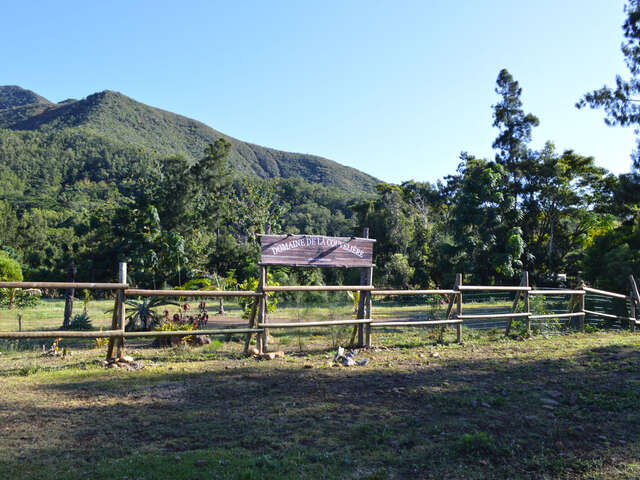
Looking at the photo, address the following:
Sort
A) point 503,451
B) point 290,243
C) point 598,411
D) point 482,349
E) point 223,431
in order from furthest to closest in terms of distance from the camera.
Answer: point 482,349, point 290,243, point 598,411, point 223,431, point 503,451

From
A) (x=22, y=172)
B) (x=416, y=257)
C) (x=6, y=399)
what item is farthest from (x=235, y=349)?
(x=22, y=172)

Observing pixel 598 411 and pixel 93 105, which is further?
pixel 93 105

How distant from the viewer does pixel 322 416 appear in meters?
4.71

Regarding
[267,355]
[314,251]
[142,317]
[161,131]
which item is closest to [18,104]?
[161,131]

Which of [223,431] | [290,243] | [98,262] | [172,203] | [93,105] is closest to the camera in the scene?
[223,431]

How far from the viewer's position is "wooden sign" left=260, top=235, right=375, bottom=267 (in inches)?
310

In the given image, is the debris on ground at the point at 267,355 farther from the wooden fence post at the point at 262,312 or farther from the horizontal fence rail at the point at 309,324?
the horizontal fence rail at the point at 309,324

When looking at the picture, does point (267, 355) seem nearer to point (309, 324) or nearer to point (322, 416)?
point (309, 324)

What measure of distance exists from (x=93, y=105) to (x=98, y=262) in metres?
118

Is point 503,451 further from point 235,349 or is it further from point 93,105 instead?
point 93,105

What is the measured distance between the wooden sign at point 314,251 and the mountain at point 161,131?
11032 centimetres

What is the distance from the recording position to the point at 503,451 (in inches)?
151

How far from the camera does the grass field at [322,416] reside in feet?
11.6

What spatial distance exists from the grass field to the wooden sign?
162 cm
